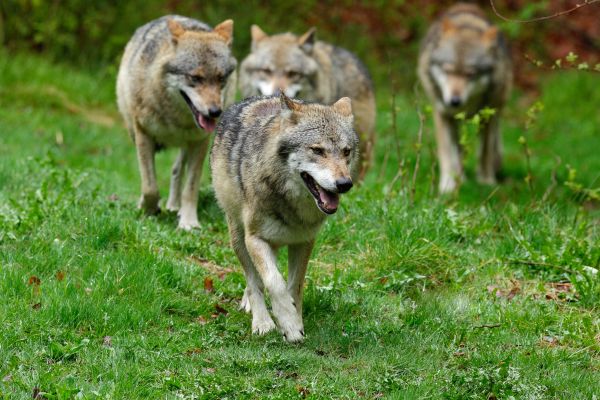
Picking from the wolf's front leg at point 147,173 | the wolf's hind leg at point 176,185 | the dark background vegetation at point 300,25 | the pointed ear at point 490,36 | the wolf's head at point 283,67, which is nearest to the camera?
the wolf's front leg at point 147,173

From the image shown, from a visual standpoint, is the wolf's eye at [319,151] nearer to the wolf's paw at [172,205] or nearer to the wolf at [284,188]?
the wolf at [284,188]

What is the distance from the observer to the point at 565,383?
536 cm

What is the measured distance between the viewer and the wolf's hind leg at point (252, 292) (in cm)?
594

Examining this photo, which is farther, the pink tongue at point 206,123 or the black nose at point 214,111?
the pink tongue at point 206,123

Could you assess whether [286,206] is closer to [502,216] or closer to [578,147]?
[502,216]

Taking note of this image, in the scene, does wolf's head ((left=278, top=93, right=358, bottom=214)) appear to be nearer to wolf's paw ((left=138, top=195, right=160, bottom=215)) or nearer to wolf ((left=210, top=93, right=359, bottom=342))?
wolf ((left=210, top=93, right=359, bottom=342))

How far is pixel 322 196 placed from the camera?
217 inches

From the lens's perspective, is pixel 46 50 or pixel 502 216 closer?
pixel 502 216

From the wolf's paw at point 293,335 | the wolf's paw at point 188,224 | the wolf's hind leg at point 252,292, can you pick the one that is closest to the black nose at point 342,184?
the wolf's paw at point 293,335

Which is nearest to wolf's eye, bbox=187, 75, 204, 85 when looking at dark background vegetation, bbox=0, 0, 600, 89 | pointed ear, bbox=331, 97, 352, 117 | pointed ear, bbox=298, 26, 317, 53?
pointed ear, bbox=331, 97, 352, 117

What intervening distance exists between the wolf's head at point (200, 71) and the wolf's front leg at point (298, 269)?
2.39 meters

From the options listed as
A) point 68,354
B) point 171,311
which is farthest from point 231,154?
point 68,354

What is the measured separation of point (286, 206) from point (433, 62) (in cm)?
758

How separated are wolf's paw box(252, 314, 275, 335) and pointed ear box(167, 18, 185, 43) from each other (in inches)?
136
